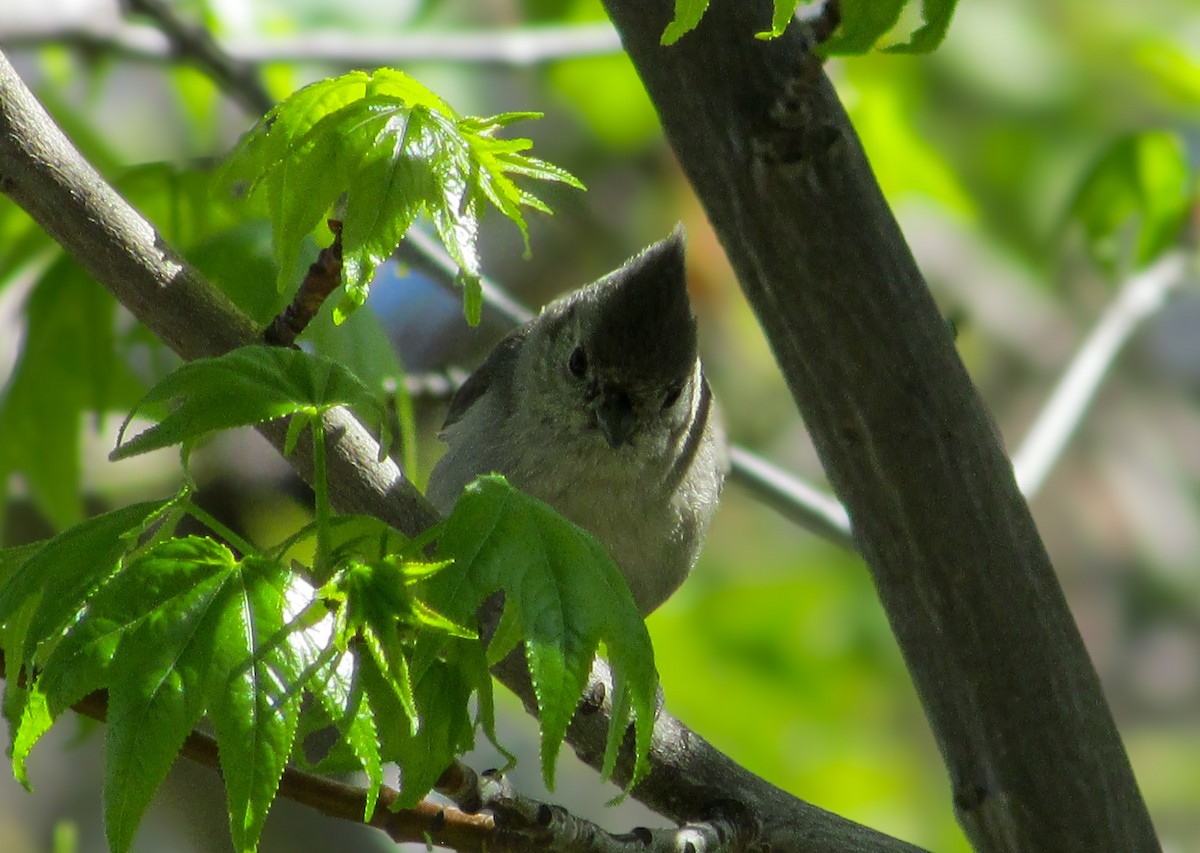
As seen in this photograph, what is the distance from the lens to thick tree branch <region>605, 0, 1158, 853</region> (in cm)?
172

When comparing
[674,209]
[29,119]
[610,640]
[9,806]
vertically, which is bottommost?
[9,806]

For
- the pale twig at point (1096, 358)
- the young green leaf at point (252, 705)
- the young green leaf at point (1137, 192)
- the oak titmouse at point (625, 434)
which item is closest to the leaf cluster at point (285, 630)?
the young green leaf at point (252, 705)

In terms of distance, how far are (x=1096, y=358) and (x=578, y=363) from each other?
1.25 metres

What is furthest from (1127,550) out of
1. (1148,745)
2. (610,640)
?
(610,640)

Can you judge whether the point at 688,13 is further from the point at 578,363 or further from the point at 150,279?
the point at 578,363

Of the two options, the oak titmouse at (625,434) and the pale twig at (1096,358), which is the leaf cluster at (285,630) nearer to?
the oak titmouse at (625,434)

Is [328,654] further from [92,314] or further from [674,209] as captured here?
[674,209]

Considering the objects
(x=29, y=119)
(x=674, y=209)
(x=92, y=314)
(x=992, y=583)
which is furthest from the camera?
(x=674, y=209)

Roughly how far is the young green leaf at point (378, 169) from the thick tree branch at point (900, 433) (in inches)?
12.2

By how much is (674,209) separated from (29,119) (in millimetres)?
4367

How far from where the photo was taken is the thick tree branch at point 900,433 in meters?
1.72

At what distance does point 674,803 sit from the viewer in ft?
6.15

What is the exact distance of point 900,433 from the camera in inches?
71.4

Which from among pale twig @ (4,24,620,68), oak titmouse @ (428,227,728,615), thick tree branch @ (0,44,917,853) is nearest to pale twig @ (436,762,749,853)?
thick tree branch @ (0,44,917,853)
